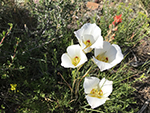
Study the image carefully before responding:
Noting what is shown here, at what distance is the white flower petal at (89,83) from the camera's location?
5.00 ft

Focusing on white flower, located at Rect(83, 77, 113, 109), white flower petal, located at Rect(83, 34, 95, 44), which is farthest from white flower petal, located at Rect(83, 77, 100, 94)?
white flower petal, located at Rect(83, 34, 95, 44)

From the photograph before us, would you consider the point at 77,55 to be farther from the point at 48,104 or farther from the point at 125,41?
the point at 125,41

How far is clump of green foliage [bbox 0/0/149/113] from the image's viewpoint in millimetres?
1981

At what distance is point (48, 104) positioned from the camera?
2016 millimetres

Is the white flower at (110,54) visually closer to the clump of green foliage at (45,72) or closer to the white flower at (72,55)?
the white flower at (72,55)

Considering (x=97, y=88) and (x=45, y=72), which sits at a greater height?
(x=45, y=72)

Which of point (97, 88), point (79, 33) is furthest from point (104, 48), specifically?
point (97, 88)

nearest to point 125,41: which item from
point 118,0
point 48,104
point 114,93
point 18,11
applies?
point 114,93

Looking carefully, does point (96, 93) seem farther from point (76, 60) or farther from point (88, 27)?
point (88, 27)

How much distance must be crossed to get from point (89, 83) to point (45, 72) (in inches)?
31.2

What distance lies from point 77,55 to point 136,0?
3338 mm

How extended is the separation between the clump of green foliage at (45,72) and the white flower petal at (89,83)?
0.30 meters

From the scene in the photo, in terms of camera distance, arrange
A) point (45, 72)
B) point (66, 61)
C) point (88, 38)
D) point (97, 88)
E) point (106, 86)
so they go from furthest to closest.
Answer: point (45, 72) → point (97, 88) → point (106, 86) → point (88, 38) → point (66, 61)

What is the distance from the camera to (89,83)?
1.56 metres
